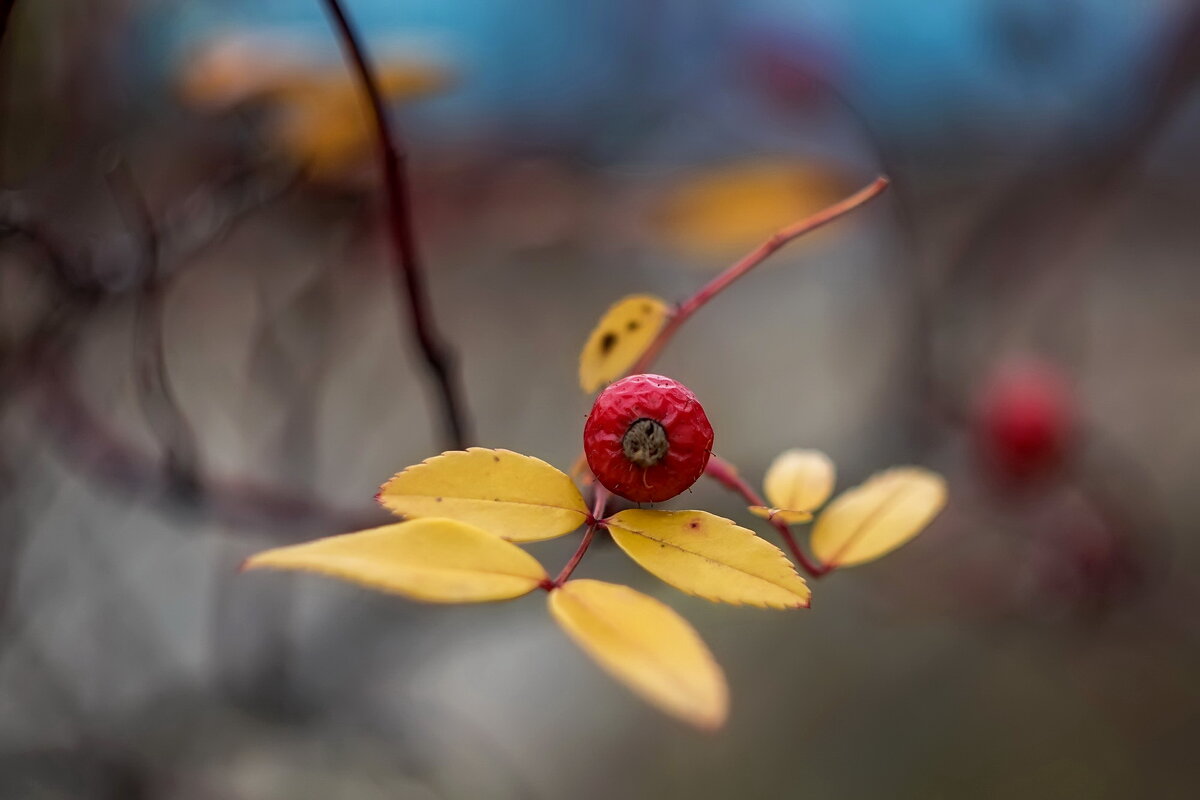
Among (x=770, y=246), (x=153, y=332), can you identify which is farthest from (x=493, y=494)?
(x=153, y=332)

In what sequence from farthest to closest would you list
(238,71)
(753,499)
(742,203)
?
(742,203), (238,71), (753,499)

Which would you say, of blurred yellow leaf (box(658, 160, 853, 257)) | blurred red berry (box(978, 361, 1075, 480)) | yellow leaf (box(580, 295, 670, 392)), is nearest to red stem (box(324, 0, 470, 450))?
yellow leaf (box(580, 295, 670, 392))

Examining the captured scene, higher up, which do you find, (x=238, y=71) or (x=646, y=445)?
(x=238, y=71)

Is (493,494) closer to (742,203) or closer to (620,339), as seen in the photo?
(620,339)

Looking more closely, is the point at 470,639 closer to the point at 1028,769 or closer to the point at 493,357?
the point at 493,357

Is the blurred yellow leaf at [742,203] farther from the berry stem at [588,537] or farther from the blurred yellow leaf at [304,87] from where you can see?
the berry stem at [588,537]

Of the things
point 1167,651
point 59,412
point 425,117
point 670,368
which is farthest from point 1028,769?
point 59,412
